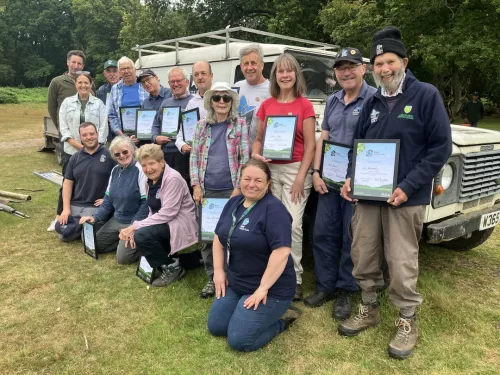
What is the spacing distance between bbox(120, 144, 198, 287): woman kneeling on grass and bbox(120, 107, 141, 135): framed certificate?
1488mm

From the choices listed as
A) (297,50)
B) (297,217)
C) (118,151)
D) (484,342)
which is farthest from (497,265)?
(118,151)

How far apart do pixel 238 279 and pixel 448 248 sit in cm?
275

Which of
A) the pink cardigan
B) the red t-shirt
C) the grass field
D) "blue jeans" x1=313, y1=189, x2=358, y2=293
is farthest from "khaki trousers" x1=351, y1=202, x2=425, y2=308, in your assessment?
the pink cardigan

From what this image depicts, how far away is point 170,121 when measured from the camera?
13.8 ft

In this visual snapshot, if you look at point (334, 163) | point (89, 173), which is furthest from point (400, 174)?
point (89, 173)

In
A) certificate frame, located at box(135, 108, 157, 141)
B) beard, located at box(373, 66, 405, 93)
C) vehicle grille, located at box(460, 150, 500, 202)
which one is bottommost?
vehicle grille, located at box(460, 150, 500, 202)

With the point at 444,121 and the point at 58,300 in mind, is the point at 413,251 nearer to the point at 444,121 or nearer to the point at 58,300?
the point at 444,121

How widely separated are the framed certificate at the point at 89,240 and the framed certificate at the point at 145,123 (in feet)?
3.69

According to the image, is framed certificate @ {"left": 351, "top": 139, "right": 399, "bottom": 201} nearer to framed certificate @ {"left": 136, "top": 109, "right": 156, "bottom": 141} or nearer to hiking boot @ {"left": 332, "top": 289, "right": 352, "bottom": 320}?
hiking boot @ {"left": 332, "top": 289, "right": 352, "bottom": 320}

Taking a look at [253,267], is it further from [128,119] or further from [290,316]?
[128,119]

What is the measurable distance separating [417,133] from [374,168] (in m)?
0.32

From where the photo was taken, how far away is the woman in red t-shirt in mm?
3053

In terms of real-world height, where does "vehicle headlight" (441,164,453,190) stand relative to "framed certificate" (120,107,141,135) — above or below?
below

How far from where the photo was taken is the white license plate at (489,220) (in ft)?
11.1
